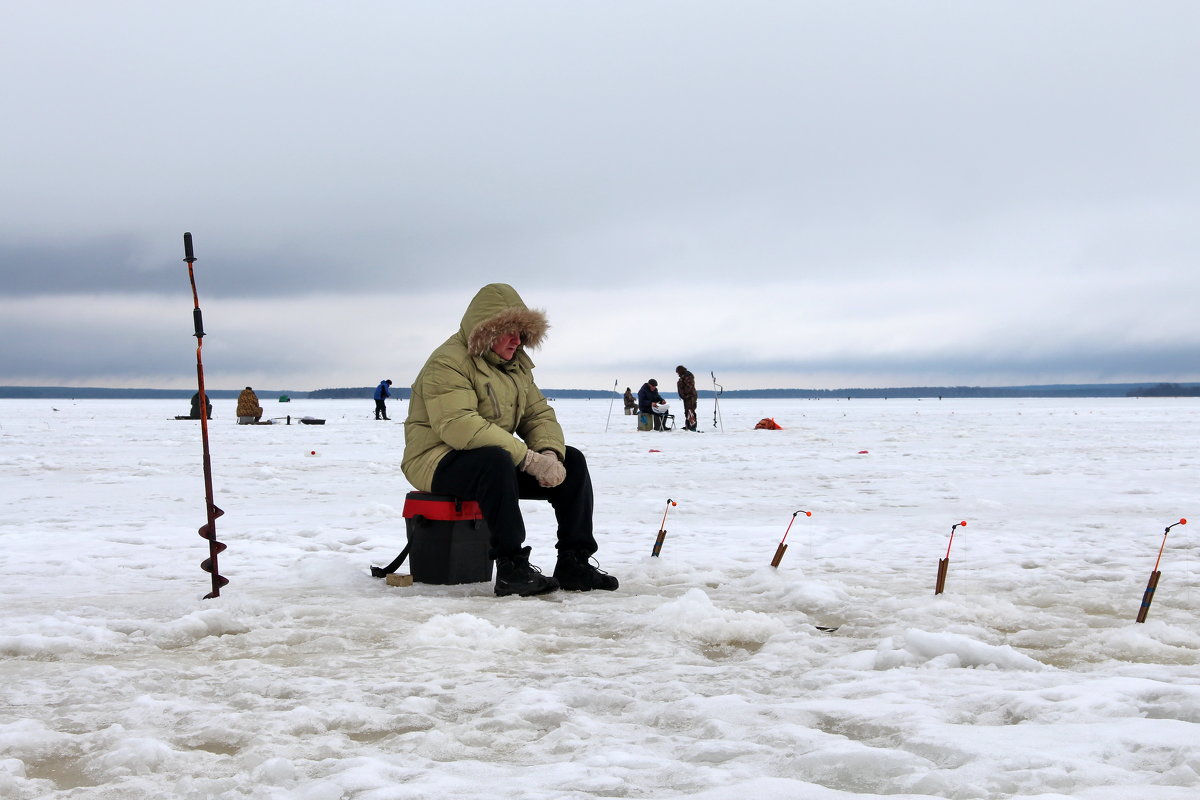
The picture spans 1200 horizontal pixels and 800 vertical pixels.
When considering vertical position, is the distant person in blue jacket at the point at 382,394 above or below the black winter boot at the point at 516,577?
above

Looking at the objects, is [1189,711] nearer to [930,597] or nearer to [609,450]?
Answer: [930,597]

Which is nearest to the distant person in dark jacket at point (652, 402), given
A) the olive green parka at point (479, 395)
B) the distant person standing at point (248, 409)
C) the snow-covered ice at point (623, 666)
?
the distant person standing at point (248, 409)

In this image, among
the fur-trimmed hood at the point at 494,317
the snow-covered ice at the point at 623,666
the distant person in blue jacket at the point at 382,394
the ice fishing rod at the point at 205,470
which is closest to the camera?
the snow-covered ice at the point at 623,666

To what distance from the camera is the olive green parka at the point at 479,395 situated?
15.3 ft

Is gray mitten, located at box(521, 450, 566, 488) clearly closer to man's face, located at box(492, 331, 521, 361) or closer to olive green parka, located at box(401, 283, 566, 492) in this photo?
olive green parka, located at box(401, 283, 566, 492)

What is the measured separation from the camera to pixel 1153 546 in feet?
19.9

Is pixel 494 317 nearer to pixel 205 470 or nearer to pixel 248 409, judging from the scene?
pixel 205 470

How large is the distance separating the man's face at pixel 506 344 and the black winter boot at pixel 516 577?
1.03 metres

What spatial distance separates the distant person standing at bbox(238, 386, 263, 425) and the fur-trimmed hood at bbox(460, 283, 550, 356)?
2554 cm

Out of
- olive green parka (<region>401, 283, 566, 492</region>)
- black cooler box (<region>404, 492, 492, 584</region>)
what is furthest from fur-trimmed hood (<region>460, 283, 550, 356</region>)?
black cooler box (<region>404, 492, 492, 584</region>)

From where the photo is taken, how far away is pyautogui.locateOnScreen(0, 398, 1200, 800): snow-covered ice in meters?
2.32

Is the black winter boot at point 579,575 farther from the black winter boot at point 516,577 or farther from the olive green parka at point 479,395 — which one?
the olive green parka at point 479,395

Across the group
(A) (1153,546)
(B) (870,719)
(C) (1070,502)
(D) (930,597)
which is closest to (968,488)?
(C) (1070,502)

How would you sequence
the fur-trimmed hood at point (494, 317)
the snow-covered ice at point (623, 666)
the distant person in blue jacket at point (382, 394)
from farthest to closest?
1. the distant person in blue jacket at point (382, 394)
2. the fur-trimmed hood at point (494, 317)
3. the snow-covered ice at point (623, 666)
